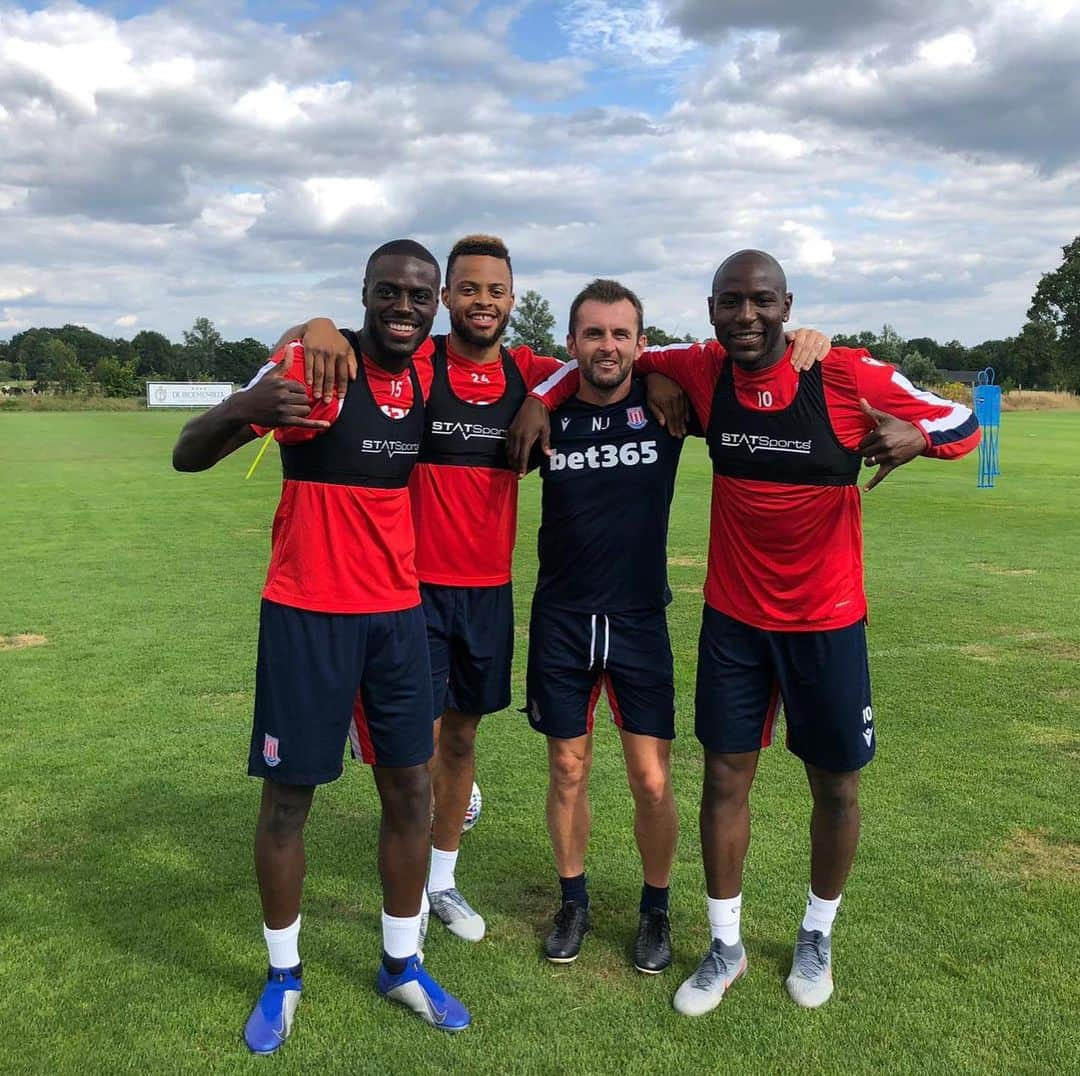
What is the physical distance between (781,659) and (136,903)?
272 cm

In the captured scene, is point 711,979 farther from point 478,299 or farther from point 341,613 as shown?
point 478,299

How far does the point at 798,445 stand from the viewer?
3354 millimetres

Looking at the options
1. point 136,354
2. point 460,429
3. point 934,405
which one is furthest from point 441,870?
point 136,354

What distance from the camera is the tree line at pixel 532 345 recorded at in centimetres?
8550

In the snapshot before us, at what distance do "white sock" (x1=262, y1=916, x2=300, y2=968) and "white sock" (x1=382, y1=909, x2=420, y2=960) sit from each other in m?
0.30

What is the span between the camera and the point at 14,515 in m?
16.0

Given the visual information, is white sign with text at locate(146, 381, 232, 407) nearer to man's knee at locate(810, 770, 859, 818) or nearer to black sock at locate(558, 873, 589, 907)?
black sock at locate(558, 873, 589, 907)

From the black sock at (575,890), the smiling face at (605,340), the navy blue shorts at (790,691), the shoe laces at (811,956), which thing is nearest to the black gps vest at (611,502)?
the smiling face at (605,340)

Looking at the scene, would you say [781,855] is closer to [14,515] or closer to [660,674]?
[660,674]

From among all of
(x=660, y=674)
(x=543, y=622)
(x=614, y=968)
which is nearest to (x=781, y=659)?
(x=660, y=674)

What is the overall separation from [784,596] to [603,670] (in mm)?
765

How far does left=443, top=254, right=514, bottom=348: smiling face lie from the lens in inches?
150

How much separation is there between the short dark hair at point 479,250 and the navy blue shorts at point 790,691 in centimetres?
163

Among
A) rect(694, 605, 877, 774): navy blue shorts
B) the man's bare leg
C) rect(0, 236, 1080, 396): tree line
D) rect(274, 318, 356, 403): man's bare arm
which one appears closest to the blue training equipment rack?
rect(694, 605, 877, 774): navy blue shorts
